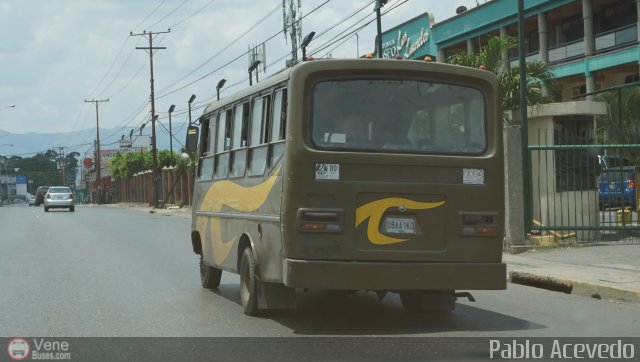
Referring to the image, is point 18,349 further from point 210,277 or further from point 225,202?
point 210,277

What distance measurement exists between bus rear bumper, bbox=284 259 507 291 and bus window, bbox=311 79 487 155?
3.74ft

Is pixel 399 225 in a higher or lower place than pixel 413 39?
lower

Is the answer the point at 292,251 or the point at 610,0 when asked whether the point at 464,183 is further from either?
the point at 610,0

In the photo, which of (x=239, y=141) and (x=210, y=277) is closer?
(x=239, y=141)

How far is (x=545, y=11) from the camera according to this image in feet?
129

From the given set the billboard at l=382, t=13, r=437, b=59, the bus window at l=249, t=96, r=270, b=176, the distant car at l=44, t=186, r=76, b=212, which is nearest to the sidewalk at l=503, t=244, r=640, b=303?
the bus window at l=249, t=96, r=270, b=176

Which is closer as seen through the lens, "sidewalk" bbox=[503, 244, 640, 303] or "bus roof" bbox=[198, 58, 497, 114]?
"bus roof" bbox=[198, 58, 497, 114]

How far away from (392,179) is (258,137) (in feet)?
6.05

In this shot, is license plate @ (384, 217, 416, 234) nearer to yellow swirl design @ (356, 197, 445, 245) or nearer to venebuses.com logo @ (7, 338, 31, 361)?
yellow swirl design @ (356, 197, 445, 245)

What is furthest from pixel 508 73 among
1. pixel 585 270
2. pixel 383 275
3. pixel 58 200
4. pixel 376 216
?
pixel 58 200

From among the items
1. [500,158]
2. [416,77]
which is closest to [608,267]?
[500,158]

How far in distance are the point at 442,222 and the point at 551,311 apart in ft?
7.51

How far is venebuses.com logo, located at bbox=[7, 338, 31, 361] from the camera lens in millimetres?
7372

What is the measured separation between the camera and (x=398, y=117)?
28.9 feet
